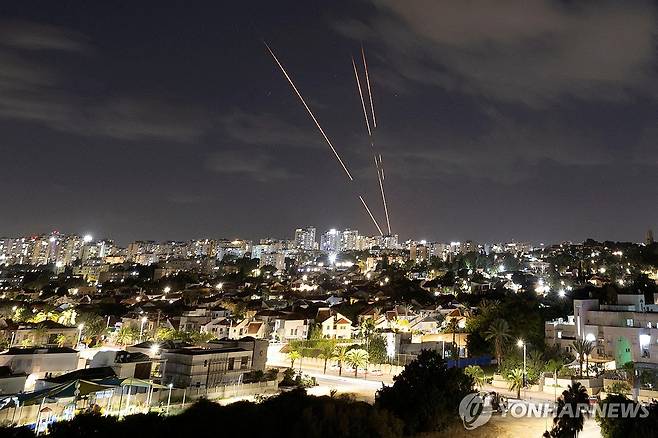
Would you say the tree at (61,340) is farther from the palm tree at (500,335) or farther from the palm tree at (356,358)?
the palm tree at (500,335)

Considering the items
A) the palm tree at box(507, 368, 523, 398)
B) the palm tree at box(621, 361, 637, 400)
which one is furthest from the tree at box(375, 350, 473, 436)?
the palm tree at box(621, 361, 637, 400)

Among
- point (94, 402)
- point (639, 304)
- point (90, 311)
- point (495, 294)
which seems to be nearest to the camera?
point (94, 402)

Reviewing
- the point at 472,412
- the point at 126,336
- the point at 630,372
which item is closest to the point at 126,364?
the point at 472,412

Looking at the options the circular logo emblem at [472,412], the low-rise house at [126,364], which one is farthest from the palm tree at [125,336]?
the circular logo emblem at [472,412]

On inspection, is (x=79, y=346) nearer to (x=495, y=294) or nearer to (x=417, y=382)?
(x=417, y=382)

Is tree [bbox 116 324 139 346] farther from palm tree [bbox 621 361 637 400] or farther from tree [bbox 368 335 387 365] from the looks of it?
palm tree [bbox 621 361 637 400]

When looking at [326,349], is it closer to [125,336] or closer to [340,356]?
[340,356]

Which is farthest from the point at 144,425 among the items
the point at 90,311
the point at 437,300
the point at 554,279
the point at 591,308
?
the point at 554,279

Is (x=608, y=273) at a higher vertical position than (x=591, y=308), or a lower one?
higher
